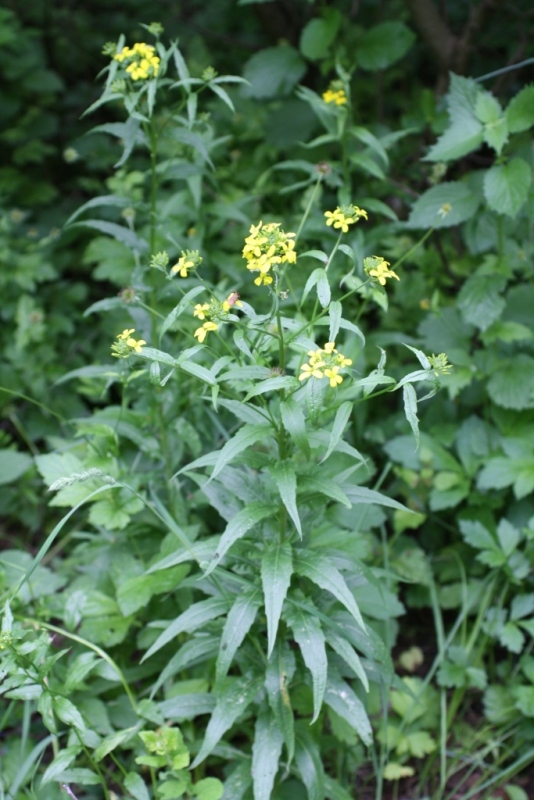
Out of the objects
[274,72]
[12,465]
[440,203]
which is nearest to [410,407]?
[440,203]

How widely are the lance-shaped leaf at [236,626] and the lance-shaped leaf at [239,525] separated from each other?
0.14 meters

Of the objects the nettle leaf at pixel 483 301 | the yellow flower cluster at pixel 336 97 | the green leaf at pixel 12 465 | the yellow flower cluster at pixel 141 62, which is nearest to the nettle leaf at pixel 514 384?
the nettle leaf at pixel 483 301

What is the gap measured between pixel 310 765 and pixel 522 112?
200 cm

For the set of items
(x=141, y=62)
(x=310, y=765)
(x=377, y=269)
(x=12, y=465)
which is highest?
(x=141, y=62)

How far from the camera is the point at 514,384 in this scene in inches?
101

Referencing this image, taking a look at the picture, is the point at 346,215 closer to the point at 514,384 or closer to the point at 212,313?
the point at 212,313

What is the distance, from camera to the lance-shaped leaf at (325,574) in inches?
62.0

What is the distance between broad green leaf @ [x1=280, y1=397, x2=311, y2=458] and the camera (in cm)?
152

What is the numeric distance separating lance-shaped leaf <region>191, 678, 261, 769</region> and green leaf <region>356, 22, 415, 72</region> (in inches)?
95.1

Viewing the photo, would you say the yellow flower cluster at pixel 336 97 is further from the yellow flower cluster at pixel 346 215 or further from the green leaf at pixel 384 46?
the yellow flower cluster at pixel 346 215

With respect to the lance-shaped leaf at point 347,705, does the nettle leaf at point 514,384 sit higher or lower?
higher

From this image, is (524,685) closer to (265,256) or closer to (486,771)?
(486,771)

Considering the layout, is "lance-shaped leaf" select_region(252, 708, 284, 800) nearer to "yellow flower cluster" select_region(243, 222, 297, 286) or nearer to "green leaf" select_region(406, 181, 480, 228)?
"yellow flower cluster" select_region(243, 222, 297, 286)

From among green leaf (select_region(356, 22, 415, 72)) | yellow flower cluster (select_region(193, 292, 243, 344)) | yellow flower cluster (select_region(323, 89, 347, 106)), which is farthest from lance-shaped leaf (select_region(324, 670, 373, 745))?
green leaf (select_region(356, 22, 415, 72))
